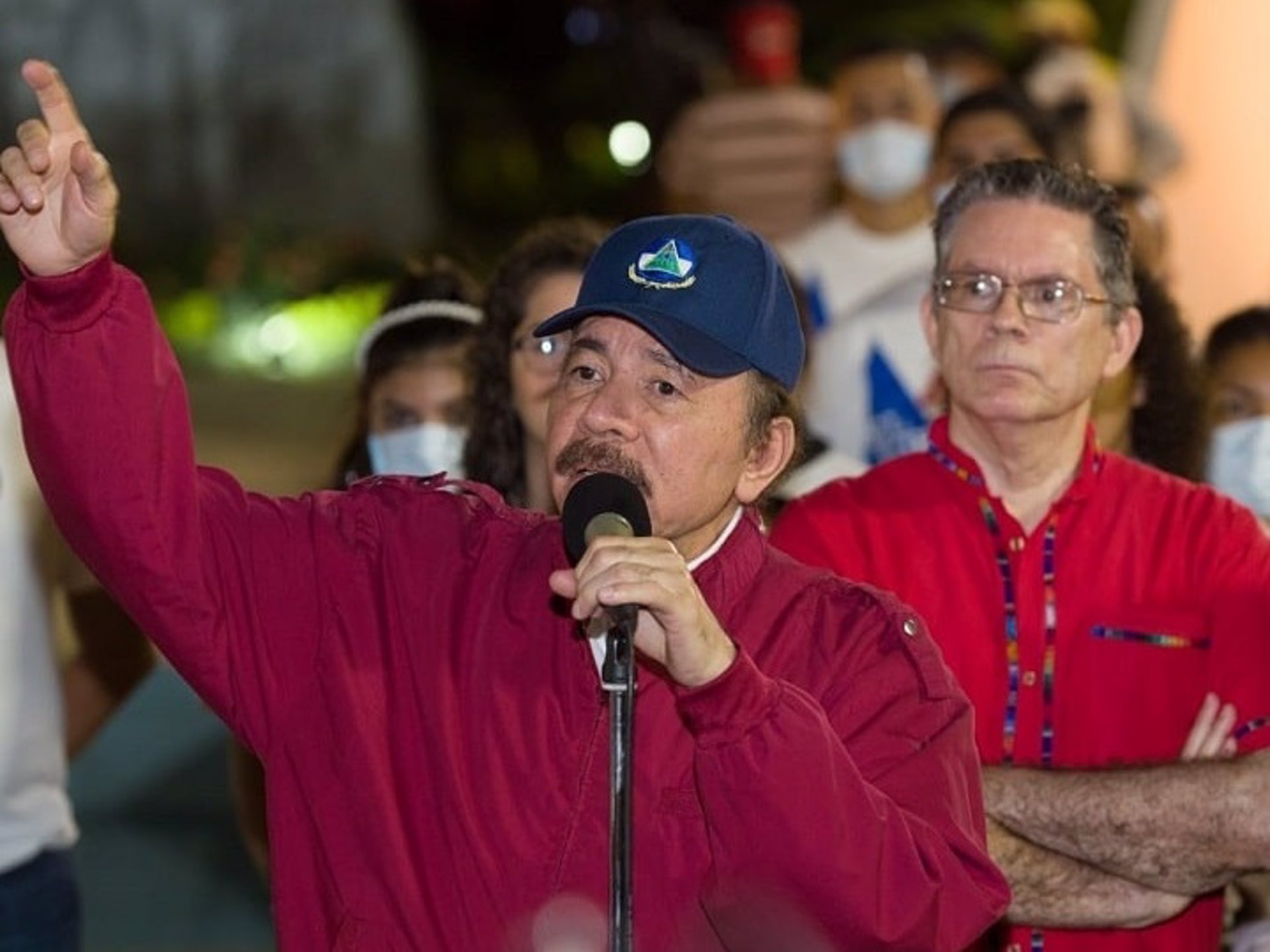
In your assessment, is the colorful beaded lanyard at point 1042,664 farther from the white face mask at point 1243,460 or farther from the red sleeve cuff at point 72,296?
the red sleeve cuff at point 72,296

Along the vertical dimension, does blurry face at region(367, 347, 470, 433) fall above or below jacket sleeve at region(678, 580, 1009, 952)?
above

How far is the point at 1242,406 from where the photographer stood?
257 inches

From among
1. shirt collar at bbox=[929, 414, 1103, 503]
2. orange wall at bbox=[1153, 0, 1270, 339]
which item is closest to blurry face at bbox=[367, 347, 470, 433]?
shirt collar at bbox=[929, 414, 1103, 503]

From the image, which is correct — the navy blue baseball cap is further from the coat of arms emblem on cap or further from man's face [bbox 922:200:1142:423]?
man's face [bbox 922:200:1142:423]

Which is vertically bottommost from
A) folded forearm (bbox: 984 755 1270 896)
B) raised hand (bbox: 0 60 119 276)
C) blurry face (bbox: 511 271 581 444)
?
folded forearm (bbox: 984 755 1270 896)

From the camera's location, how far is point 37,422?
3.46 m

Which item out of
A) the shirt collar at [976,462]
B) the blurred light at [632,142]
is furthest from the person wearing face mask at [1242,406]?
the blurred light at [632,142]

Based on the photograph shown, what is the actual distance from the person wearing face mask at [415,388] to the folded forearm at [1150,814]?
1947mm

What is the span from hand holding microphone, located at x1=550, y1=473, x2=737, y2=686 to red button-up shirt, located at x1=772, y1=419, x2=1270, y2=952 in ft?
4.69

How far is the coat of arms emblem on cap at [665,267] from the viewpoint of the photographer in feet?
12.1

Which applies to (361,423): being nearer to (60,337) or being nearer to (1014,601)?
(1014,601)

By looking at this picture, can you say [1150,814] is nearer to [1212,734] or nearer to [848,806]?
[1212,734]

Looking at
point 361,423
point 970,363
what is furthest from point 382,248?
point 970,363

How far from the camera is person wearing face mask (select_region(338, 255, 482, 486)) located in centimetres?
617
